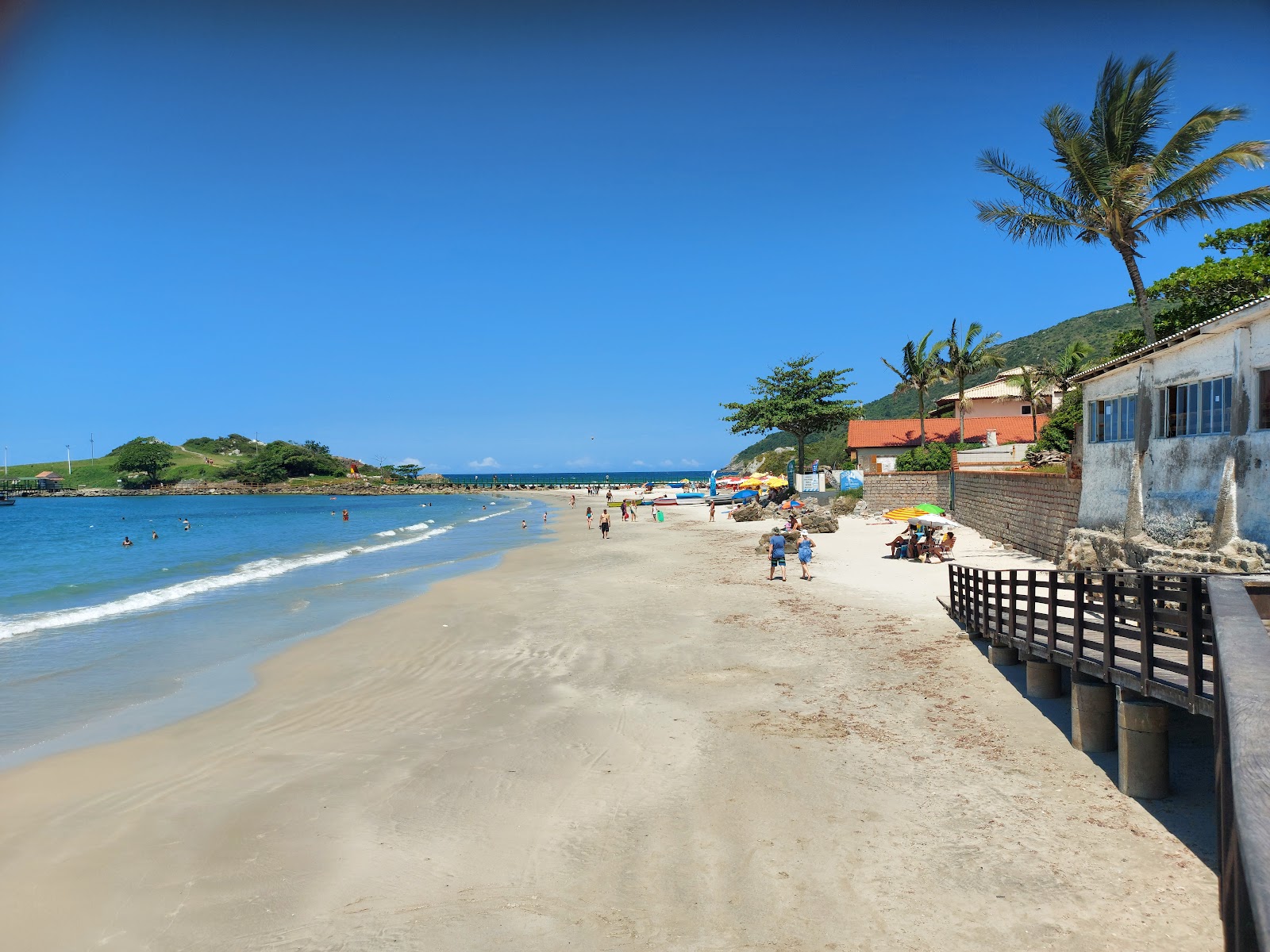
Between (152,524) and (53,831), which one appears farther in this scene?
(152,524)

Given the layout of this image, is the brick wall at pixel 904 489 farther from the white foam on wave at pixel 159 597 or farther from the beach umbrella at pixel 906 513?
→ the white foam on wave at pixel 159 597

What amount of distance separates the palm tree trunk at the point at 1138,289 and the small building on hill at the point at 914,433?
25.7 metres

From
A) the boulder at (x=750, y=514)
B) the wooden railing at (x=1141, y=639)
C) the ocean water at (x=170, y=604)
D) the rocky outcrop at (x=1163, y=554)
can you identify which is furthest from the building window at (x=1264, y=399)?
the boulder at (x=750, y=514)

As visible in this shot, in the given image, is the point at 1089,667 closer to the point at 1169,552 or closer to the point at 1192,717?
the point at 1192,717

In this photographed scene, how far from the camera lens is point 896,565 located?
22.9m

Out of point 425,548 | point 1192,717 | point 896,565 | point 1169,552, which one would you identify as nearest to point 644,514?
point 425,548

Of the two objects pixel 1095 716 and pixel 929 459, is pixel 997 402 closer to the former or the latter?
pixel 929 459

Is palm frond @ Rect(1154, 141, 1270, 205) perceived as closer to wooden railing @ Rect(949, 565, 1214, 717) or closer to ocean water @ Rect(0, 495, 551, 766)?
wooden railing @ Rect(949, 565, 1214, 717)

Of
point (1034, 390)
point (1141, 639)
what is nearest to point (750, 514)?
point (1034, 390)

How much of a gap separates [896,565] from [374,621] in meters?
15.3

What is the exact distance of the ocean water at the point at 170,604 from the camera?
11891 millimetres

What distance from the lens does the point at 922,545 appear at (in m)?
23.7

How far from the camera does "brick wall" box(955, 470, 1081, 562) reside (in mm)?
20203

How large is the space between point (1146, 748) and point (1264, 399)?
836cm
